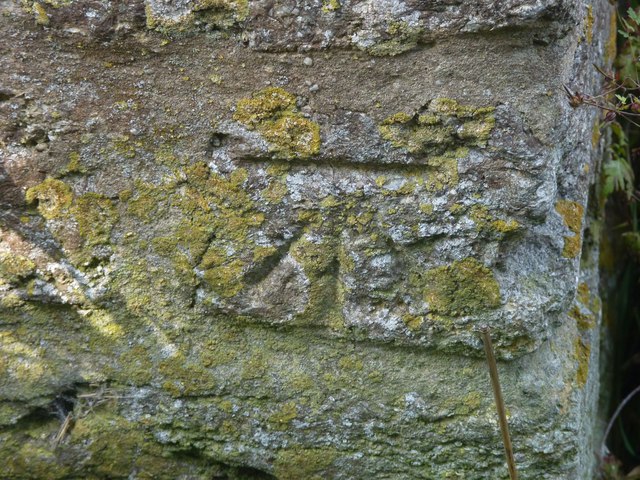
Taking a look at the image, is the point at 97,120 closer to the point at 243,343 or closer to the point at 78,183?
the point at 78,183

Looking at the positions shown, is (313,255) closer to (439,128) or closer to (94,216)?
(439,128)

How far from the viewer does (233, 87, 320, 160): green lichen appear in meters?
1.48

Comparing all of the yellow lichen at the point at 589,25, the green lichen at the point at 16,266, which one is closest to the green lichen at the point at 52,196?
the green lichen at the point at 16,266

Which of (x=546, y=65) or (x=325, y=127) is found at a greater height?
(x=546, y=65)

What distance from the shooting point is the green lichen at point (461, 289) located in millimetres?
1496

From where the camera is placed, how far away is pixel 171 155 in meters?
1.56

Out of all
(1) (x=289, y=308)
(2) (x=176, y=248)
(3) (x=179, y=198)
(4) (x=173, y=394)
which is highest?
(3) (x=179, y=198)

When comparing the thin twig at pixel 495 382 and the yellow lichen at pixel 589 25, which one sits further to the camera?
the yellow lichen at pixel 589 25

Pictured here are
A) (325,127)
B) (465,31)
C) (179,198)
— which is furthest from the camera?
(179,198)

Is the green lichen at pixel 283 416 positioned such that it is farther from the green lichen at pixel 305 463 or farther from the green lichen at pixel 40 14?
the green lichen at pixel 40 14

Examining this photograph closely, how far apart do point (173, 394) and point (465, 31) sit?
40.8 inches

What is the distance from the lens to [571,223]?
5.21ft

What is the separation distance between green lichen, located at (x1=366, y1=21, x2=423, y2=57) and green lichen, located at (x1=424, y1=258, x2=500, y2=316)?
17.6 inches

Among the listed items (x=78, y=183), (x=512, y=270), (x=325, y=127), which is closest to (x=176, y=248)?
(x=78, y=183)
